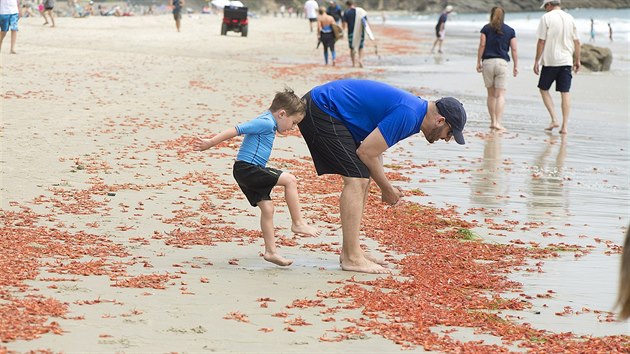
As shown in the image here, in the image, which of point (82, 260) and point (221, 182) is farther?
point (221, 182)

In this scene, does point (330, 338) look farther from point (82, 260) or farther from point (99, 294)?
point (82, 260)

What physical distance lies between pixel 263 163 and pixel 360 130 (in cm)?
69

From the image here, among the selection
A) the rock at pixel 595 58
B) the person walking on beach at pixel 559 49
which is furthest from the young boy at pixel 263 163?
the rock at pixel 595 58

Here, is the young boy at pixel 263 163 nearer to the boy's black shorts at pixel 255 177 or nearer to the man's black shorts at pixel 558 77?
the boy's black shorts at pixel 255 177

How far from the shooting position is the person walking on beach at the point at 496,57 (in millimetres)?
15914

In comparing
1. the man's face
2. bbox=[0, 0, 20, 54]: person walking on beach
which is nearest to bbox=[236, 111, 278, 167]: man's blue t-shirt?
the man's face

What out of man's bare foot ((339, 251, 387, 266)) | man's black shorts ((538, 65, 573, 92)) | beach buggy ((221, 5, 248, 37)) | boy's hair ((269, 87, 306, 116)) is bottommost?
beach buggy ((221, 5, 248, 37))

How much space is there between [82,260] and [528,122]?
38.4 feet

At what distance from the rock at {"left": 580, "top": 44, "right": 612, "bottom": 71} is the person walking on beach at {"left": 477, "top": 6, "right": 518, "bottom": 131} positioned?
1463 cm

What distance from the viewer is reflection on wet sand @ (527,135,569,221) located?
32.7ft

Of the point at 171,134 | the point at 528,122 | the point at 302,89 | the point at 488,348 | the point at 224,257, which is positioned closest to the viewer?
the point at 488,348

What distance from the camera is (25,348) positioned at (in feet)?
16.3

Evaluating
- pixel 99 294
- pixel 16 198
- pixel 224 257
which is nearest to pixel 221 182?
pixel 16 198

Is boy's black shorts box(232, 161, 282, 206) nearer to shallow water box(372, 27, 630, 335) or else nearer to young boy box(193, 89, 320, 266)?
young boy box(193, 89, 320, 266)
